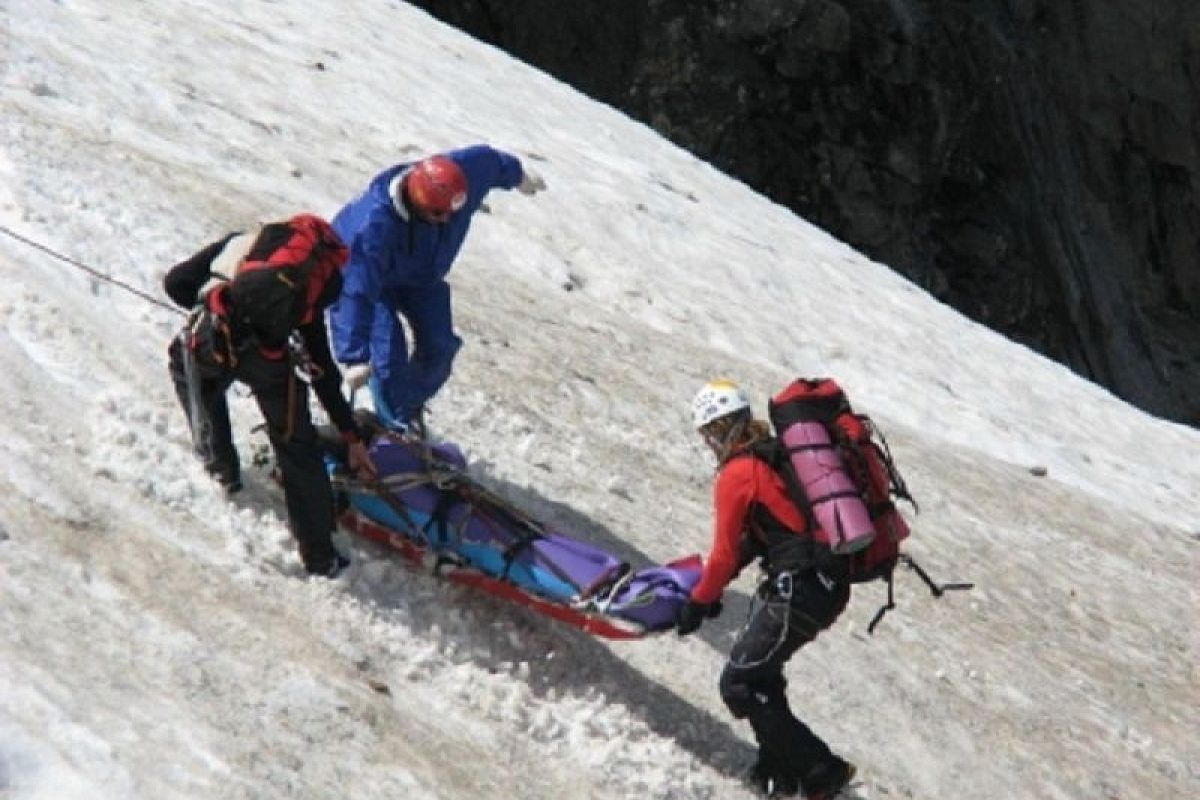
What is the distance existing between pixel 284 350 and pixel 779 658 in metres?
2.73

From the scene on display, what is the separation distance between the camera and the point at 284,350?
7.95 metres

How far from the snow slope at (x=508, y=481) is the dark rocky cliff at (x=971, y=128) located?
14295 mm

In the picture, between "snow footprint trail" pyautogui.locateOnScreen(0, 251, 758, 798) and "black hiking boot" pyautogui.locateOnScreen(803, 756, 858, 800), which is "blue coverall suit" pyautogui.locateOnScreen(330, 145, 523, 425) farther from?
"black hiking boot" pyautogui.locateOnScreen(803, 756, 858, 800)

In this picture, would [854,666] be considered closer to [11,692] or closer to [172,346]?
[172,346]

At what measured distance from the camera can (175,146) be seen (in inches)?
564

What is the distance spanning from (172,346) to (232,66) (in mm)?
9427

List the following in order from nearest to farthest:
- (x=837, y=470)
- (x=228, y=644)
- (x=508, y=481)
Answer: (x=228, y=644), (x=837, y=470), (x=508, y=481)

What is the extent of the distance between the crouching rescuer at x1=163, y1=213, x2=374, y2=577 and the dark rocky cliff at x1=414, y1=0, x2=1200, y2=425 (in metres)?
28.5

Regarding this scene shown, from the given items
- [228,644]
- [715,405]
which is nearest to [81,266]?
[228,644]

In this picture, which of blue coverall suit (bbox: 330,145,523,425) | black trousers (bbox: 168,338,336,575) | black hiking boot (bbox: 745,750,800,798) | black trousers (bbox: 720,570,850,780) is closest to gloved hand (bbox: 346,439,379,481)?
black trousers (bbox: 168,338,336,575)

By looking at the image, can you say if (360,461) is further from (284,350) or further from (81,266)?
(81,266)

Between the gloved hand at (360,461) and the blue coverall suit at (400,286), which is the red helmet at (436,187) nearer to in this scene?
the blue coverall suit at (400,286)

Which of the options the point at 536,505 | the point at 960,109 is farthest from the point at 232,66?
the point at 960,109


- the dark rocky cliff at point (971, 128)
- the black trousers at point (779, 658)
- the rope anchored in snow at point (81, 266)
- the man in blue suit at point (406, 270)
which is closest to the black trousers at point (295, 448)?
the man in blue suit at point (406, 270)
